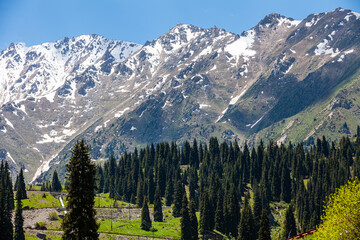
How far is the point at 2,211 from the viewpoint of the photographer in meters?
94.0

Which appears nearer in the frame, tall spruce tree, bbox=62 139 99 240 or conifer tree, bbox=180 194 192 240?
tall spruce tree, bbox=62 139 99 240

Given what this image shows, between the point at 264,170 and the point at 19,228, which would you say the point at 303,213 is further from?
the point at 19,228

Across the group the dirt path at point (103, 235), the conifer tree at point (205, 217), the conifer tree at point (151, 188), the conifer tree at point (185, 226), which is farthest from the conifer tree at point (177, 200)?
the dirt path at point (103, 235)

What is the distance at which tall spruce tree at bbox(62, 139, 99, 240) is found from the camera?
43.1 m

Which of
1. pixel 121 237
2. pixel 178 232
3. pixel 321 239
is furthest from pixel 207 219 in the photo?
pixel 321 239

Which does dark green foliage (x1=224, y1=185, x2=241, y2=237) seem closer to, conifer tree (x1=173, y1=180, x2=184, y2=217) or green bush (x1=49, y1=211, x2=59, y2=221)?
conifer tree (x1=173, y1=180, x2=184, y2=217)

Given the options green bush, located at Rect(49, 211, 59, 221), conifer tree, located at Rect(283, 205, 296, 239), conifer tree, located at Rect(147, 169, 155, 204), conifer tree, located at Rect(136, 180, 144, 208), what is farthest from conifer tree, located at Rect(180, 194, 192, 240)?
conifer tree, located at Rect(147, 169, 155, 204)

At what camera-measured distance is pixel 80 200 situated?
43625mm

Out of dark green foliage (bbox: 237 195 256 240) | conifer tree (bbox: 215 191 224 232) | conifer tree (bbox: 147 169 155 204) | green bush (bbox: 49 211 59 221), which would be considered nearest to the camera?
dark green foliage (bbox: 237 195 256 240)

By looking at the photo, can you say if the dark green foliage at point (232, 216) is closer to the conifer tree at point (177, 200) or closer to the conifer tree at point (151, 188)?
the conifer tree at point (177, 200)

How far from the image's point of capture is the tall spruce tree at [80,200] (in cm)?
4312

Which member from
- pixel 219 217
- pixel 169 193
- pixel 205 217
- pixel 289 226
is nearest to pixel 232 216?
pixel 219 217

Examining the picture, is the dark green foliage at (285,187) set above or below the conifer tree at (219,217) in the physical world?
above

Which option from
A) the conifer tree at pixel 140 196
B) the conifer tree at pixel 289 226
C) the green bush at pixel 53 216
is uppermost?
the conifer tree at pixel 140 196
